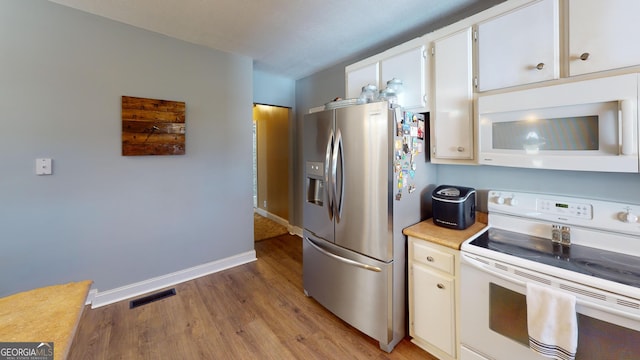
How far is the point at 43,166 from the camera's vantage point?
2.01m

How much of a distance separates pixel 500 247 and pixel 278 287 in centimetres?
202

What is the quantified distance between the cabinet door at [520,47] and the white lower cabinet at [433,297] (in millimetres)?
1124

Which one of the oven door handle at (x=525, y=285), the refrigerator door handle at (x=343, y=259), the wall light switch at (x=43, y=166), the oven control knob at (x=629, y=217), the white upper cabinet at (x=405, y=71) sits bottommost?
the refrigerator door handle at (x=343, y=259)

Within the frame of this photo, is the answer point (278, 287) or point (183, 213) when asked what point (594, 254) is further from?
point (183, 213)

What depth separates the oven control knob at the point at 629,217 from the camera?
1306 millimetres

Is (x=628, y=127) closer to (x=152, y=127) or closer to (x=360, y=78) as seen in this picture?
(x=360, y=78)

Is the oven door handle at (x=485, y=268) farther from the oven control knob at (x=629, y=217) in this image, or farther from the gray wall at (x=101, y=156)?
the gray wall at (x=101, y=156)

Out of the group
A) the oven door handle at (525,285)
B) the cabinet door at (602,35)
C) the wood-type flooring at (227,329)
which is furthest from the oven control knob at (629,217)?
the wood-type flooring at (227,329)

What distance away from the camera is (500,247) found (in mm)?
1458

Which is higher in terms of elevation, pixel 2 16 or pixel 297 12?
pixel 297 12

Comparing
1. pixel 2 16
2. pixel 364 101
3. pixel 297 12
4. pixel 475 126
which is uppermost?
pixel 297 12

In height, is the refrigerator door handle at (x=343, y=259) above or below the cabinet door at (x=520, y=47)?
below

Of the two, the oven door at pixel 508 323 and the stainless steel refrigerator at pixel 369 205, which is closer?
the oven door at pixel 508 323

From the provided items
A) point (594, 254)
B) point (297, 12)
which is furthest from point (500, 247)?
point (297, 12)
